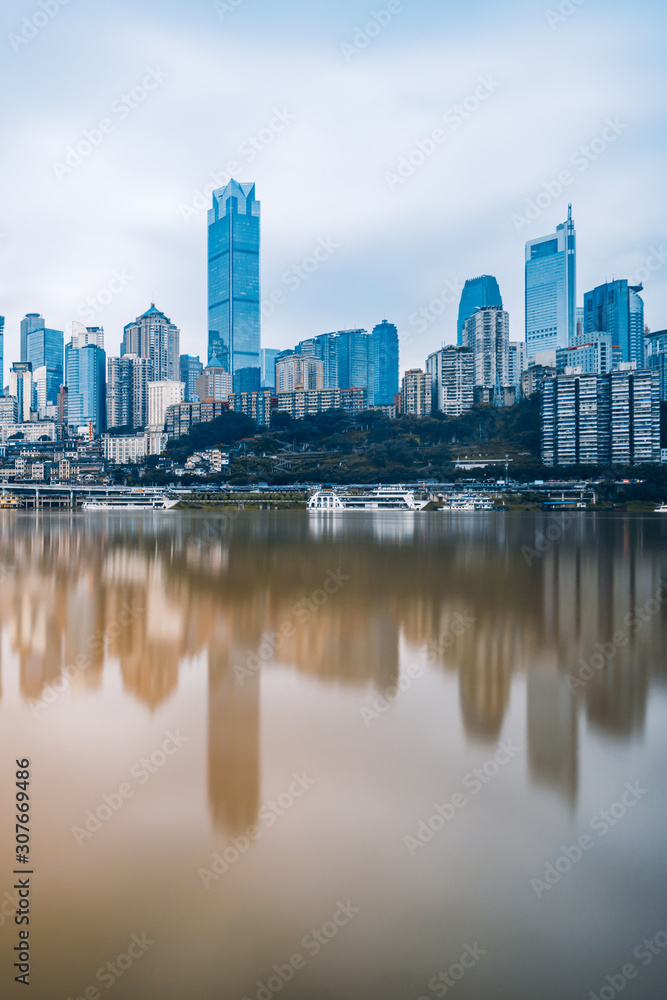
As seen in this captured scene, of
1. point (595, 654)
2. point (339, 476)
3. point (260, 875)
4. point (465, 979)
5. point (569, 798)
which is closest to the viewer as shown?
point (465, 979)

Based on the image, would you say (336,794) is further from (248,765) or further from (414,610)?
(414,610)

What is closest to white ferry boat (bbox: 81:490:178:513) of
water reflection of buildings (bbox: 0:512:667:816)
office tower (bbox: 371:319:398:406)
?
water reflection of buildings (bbox: 0:512:667:816)

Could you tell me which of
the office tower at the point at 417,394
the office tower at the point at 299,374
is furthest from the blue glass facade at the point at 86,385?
the office tower at the point at 417,394

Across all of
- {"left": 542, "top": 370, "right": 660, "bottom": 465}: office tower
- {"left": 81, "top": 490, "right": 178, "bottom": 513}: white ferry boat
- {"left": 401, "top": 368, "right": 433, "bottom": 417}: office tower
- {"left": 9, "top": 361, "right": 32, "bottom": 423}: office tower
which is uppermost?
{"left": 9, "top": 361, "right": 32, "bottom": 423}: office tower

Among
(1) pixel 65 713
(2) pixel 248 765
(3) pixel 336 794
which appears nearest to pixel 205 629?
(1) pixel 65 713

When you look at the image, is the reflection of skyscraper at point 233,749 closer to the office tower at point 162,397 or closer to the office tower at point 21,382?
the office tower at point 162,397

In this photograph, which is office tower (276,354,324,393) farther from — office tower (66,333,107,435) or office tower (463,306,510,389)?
office tower (66,333,107,435)

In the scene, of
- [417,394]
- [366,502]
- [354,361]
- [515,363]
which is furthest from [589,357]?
[354,361]
